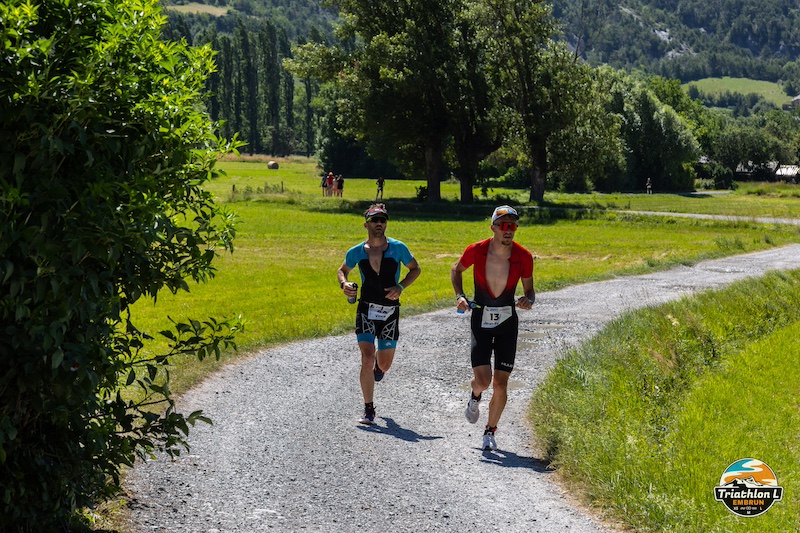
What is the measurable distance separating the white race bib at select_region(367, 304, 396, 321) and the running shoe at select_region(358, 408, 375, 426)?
1.01 meters

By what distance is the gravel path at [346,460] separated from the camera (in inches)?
303

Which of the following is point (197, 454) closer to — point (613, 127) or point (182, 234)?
point (182, 234)

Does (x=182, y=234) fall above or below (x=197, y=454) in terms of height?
above

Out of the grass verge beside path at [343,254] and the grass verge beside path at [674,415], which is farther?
the grass verge beside path at [343,254]

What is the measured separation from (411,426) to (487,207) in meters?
46.3

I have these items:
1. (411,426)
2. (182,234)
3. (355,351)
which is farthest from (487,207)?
(182,234)

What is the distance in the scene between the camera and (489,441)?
989cm

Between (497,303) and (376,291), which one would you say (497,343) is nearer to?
(497,303)

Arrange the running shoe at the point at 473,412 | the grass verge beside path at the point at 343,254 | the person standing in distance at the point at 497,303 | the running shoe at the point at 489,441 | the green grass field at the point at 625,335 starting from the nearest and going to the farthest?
1. the green grass field at the point at 625,335
2. the running shoe at the point at 489,441
3. the person standing in distance at the point at 497,303
4. the running shoe at the point at 473,412
5. the grass verge beside path at the point at 343,254

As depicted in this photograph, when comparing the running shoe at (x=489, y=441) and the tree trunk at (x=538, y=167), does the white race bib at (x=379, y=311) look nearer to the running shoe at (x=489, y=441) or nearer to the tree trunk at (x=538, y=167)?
the running shoe at (x=489, y=441)

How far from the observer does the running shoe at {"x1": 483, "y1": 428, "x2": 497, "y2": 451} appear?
988 cm

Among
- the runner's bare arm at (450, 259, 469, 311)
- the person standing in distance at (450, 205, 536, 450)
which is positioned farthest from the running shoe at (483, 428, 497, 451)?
the runner's bare arm at (450, 259, 469, 311)

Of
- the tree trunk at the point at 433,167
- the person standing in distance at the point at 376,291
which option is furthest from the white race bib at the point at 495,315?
the tree trunk at the point at 433,167

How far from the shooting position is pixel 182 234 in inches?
253
